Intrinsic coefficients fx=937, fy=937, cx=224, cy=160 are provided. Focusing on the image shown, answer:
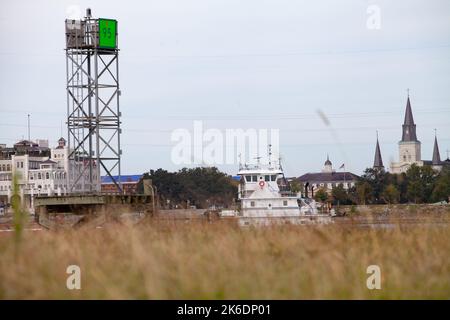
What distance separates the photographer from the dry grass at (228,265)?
31.0 feet

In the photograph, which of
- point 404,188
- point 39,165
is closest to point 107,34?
point 404,188

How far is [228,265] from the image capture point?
1045 cm

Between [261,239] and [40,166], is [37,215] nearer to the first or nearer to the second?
[261,239]

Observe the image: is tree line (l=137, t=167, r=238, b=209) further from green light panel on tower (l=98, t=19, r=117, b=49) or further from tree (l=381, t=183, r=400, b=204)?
tree (l=381, t=183, r=400, b=204)

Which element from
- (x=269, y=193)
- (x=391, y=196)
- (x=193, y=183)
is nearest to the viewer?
(x=391, y=196)

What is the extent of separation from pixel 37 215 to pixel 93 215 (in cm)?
586

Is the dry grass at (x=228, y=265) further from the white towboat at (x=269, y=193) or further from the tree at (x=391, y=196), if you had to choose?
the white towboat at (x=269, y=193)

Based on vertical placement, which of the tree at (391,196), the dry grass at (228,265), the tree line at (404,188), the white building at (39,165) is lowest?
the dry grass at (228,265)

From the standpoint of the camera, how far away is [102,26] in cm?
3766

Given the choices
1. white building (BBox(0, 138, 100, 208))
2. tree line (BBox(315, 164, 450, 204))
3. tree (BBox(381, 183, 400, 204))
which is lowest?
tree (BBox(381, 183, 400, 204))

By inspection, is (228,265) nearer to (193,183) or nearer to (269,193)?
(269,193)

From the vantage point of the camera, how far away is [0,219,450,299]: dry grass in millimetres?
9445

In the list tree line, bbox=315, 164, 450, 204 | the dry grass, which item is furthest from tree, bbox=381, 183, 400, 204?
the dry grass

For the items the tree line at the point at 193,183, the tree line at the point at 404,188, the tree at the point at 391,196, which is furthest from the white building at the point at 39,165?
the tree at the point at 391,196
